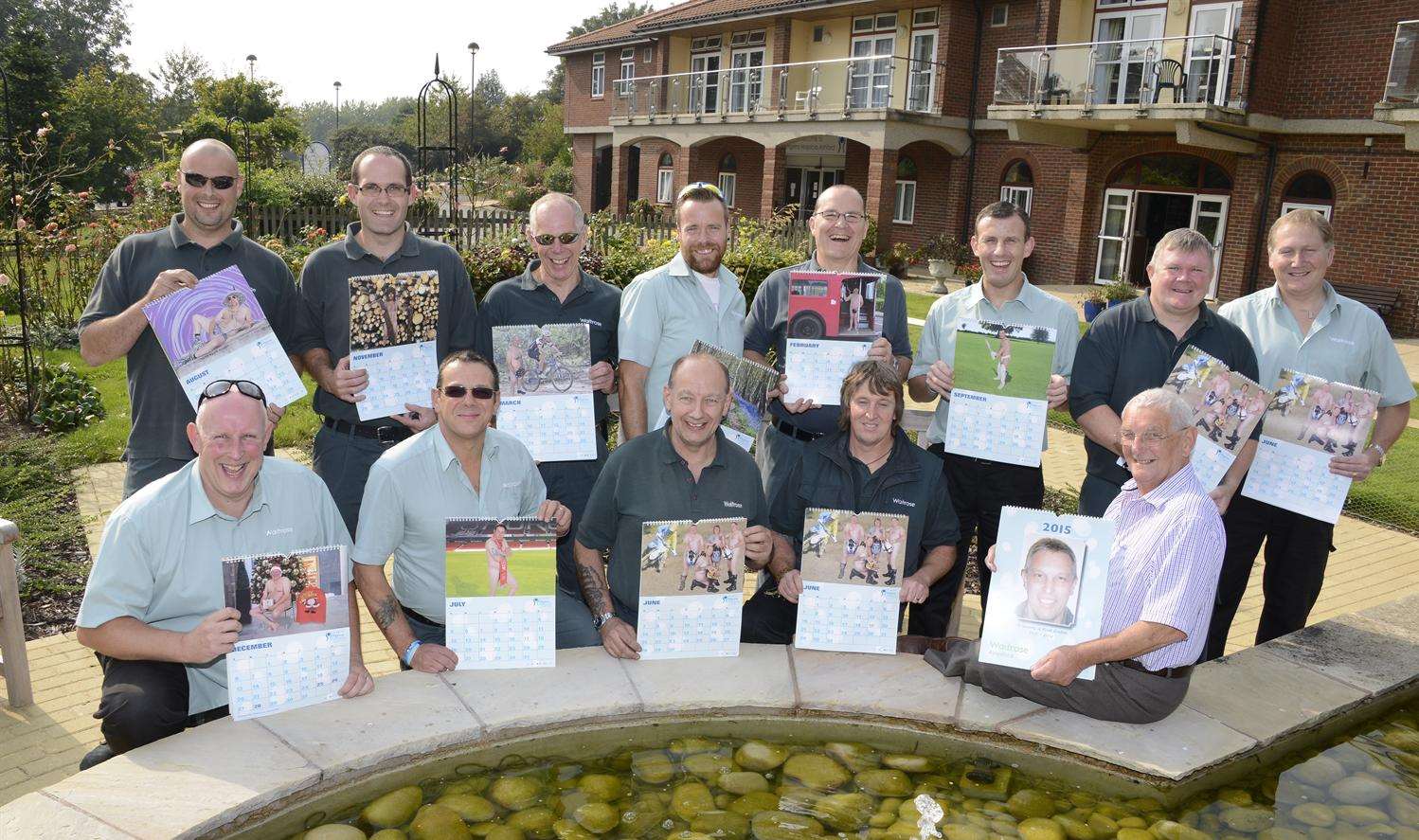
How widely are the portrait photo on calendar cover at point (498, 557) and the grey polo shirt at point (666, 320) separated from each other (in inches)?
52.5

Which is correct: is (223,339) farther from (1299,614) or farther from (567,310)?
(1299,614)

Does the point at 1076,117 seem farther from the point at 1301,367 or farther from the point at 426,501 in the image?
the point at 426,501

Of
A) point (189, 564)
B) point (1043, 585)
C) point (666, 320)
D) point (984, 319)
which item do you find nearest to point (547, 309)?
point (666, 320)

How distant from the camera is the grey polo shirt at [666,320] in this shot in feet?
16.0

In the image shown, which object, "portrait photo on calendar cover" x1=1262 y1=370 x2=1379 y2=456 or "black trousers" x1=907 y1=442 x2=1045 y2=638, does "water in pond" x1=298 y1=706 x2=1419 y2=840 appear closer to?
"black trousers" x1=907 y1=442 x2=1045 y2=638

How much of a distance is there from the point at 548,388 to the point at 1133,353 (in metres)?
2.72

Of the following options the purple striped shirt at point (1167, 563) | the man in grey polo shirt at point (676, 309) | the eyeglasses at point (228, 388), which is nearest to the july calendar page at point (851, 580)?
the purple striped shirt at point (1167, 563)

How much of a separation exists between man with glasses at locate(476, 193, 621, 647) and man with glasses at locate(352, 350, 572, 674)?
0.60m

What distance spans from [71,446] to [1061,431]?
9.60 meters

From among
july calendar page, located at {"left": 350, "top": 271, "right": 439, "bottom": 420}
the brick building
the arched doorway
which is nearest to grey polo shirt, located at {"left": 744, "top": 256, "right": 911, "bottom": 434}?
july calendar page, located at {"left": 350, "top": 271, "right": 439, "bottom": 420}

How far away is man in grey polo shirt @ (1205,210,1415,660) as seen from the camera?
15.3ft

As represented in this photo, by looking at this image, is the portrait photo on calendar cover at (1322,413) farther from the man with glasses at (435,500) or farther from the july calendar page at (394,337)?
the july calendar page at (394,337)

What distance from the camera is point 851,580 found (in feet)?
13.6

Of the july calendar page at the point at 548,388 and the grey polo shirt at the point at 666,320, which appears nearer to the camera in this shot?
the july calendar page at the point at 548,388
